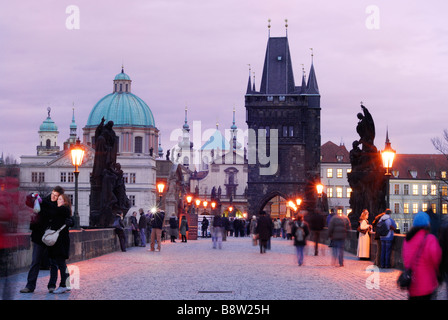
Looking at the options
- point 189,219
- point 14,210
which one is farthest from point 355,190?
point 189,219

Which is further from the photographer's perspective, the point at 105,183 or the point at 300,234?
the point at 105,183

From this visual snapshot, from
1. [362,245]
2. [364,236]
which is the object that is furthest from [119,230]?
[364,236]

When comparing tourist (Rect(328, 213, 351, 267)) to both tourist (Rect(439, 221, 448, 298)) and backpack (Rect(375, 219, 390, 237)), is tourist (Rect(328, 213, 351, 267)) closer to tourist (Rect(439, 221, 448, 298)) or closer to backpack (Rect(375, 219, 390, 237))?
backpack (Rect(375, 219, 390, 237))

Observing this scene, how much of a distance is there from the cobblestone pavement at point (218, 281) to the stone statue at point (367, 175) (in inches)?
129

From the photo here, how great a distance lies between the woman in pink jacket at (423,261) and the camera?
27.7 ft

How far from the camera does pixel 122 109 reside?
112938mm

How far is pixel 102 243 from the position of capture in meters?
24.5

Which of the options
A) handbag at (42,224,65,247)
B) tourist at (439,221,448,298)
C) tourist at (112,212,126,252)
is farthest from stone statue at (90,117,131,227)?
tourist at (439,221,448,298)

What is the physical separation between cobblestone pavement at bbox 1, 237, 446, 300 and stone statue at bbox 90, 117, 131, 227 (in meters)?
5.19

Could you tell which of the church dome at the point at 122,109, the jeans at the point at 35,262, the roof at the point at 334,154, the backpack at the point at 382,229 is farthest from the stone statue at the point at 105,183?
the roof at the point at 334,154

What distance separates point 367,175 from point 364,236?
12.4ft

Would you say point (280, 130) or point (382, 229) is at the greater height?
point (280, 130)

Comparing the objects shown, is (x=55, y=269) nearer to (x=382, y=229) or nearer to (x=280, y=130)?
(x=382, y=229)
